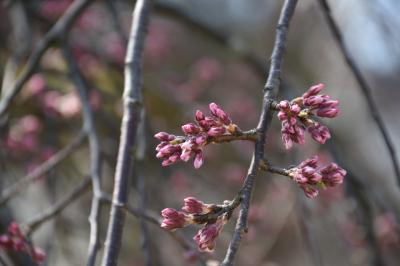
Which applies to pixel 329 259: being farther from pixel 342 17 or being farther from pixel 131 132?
pixel 131 132

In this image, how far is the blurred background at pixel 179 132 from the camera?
289 cm

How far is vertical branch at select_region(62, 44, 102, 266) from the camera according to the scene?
1.62 meters

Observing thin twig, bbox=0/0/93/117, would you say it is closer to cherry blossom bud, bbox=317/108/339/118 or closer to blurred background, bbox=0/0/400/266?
blurred background, bbox=0/0/400/266

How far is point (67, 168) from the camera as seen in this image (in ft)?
14.0

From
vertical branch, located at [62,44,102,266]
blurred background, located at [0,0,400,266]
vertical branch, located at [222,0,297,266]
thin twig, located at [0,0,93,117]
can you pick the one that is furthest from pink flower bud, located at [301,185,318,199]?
thin twig, located at [0,0,93,117]

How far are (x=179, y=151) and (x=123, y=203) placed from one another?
275mm

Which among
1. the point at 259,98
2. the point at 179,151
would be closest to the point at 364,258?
the point at 179,151

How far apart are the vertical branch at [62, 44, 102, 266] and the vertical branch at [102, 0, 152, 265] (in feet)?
0.38

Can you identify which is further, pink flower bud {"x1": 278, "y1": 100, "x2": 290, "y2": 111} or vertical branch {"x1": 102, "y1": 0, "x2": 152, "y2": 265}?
vertical branch {"x1": 102, "y1": 0, "x2": 152, "y2": 265}

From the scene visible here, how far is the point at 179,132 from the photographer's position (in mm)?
4531

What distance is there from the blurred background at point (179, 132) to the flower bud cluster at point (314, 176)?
64 centimetres

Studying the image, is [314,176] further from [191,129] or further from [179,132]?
[179,132]

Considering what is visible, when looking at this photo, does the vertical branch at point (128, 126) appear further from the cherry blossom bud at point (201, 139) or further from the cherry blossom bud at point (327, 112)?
the cherry blossom bud at point (327, 112)

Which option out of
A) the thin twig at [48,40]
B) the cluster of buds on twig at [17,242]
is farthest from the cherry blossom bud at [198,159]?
the thin twig at [48,40]
